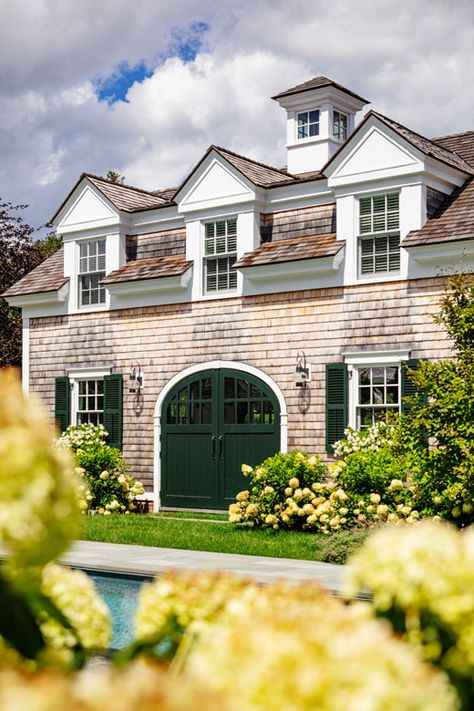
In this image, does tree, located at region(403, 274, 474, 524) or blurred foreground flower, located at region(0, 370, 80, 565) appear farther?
tree, located at region(403, 274, 474, 524)

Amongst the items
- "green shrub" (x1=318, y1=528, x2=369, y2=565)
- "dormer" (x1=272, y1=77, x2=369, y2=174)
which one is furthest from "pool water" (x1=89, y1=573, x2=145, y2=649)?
"dormer" (x1=272, y1=77, x2=369, y2=174)

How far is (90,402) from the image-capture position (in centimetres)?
1931

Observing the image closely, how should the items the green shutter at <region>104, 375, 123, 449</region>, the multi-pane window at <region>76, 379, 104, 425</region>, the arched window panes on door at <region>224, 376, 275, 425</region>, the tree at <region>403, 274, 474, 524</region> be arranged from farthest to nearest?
the multi-pane window at <region>76, 379, 104, 425</region>, the green shutter at <region>104, 375, 123, 449</region>, the arched window panes on door at <region>224, 376, 275, 425</region>, the tree at <region>403, 274, 474, 524</region>

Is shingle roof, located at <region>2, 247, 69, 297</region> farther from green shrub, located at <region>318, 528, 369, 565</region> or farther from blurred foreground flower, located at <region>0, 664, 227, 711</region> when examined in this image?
blurred foreground flower, located at <region>0, 664, 227, 711</region>

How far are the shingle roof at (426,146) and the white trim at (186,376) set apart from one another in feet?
14.9

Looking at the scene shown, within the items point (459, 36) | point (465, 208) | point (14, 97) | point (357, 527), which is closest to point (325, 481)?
point (357, 527)

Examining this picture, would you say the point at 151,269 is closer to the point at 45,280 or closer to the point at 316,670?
the point at 45,280

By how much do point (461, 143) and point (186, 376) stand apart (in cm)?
671

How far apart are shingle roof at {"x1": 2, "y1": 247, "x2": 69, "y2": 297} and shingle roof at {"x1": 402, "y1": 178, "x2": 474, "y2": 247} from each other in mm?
7740

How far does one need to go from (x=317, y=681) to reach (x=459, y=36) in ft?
67.2

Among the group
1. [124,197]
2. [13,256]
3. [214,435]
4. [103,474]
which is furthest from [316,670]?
[13,256]

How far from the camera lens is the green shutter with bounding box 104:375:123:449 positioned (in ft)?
60.6

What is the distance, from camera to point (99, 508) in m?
17.3

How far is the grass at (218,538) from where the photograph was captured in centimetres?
1155
